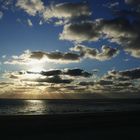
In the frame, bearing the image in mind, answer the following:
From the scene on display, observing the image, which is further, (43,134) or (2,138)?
(43,134)

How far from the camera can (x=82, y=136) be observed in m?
25.1

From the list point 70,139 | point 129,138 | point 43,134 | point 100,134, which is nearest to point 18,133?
point 43,134

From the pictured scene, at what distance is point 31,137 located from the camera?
24047 millimetres

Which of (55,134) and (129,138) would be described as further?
(55,134)

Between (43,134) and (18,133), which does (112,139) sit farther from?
(18,133)

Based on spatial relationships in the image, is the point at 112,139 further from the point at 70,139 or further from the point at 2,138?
the point at 2,138

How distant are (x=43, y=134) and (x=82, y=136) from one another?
11.6ft

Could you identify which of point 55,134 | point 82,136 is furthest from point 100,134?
point 55,134

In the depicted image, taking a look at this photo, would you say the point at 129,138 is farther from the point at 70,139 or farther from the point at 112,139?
the point at 70,139

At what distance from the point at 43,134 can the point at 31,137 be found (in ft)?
6.34

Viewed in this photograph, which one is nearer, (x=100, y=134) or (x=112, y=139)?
(x=112, y=139)

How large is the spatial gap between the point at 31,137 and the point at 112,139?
22.1ft

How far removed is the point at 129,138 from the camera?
24312 mm

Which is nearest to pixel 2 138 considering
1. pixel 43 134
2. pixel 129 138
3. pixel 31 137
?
pixel 31 137
